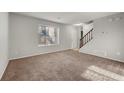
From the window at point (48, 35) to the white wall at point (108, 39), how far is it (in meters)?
2.64

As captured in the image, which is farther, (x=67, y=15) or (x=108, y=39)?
(x=108, y=39)

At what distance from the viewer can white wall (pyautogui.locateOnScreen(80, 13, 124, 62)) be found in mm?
4336

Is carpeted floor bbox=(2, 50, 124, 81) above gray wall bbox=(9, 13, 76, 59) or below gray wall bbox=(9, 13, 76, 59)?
below

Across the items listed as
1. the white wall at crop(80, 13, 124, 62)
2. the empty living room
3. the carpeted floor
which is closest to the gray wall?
the empty living room

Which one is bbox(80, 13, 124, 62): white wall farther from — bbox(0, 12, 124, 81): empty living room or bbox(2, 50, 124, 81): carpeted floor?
bbox(2, 50, 124, 81): carpeted floor

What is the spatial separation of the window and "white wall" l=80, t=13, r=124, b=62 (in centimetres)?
264

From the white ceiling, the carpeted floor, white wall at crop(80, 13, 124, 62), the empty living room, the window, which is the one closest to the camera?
the carpeted floor

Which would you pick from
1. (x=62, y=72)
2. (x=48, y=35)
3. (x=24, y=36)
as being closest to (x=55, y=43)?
(x=48, y=35)

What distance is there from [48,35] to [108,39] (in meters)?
3.81

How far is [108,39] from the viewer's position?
4.88 m

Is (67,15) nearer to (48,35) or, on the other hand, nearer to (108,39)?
(48,35)
